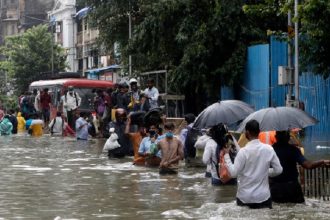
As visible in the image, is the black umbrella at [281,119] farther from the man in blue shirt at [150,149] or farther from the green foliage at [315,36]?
the green foliage at [315,36]

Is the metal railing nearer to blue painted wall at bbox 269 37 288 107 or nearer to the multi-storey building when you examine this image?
blue painted wall at bbox 269 37 288 107

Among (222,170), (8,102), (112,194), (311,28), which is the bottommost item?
(112,194)

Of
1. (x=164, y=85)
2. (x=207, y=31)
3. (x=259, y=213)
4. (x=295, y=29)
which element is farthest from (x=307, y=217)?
(x=164, y=85)

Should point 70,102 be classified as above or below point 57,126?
above

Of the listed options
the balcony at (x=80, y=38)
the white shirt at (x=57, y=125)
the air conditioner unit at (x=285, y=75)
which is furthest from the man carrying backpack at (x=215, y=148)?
the balcony at (x=80, y=38)

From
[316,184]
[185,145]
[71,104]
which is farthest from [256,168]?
[71,104]

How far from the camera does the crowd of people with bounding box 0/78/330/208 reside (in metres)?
10.5

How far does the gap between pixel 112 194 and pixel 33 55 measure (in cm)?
5717

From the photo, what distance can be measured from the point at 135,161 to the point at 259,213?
8.33 meters

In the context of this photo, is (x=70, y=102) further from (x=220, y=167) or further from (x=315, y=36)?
(x=220, y=167)

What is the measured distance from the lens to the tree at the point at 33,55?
6881 cm

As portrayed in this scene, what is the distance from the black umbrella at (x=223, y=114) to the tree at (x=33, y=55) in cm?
5435

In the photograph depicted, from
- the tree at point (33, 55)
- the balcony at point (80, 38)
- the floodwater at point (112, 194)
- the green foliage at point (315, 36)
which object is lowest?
the floodwater at point (112, 194)

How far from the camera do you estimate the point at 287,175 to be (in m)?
11.1
